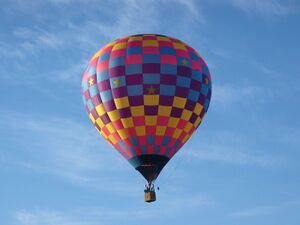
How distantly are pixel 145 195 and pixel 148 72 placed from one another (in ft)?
20.7

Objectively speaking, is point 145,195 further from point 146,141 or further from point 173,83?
point 173,83

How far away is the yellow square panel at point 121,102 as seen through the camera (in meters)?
46.2

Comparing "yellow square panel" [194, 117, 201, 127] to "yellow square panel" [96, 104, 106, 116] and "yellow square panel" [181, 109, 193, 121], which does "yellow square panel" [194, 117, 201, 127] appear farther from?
"yellow square panel" [96, 104, 106, 116]

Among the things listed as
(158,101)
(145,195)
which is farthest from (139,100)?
(145,195)

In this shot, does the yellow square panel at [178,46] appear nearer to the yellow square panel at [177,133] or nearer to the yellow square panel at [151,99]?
the yellow square panel at [151,99]

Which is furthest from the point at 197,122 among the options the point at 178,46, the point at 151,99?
the point at 178,46

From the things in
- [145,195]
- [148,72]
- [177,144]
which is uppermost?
[148,72]

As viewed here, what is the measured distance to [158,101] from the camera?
4631 cm

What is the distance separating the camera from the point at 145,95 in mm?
46219

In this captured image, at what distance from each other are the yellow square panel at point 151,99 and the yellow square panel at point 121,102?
3.18 feet

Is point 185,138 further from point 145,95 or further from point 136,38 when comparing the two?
point 136,38

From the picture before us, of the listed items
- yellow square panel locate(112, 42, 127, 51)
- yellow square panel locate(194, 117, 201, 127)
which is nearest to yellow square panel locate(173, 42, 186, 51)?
yellow square panel locate(112, 42, 127, 51)

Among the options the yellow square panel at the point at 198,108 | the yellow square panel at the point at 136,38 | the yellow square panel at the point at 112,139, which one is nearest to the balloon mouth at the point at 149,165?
the yellow square panel at the point at 112,139

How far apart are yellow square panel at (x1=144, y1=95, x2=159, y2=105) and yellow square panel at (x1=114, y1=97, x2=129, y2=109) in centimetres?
97
